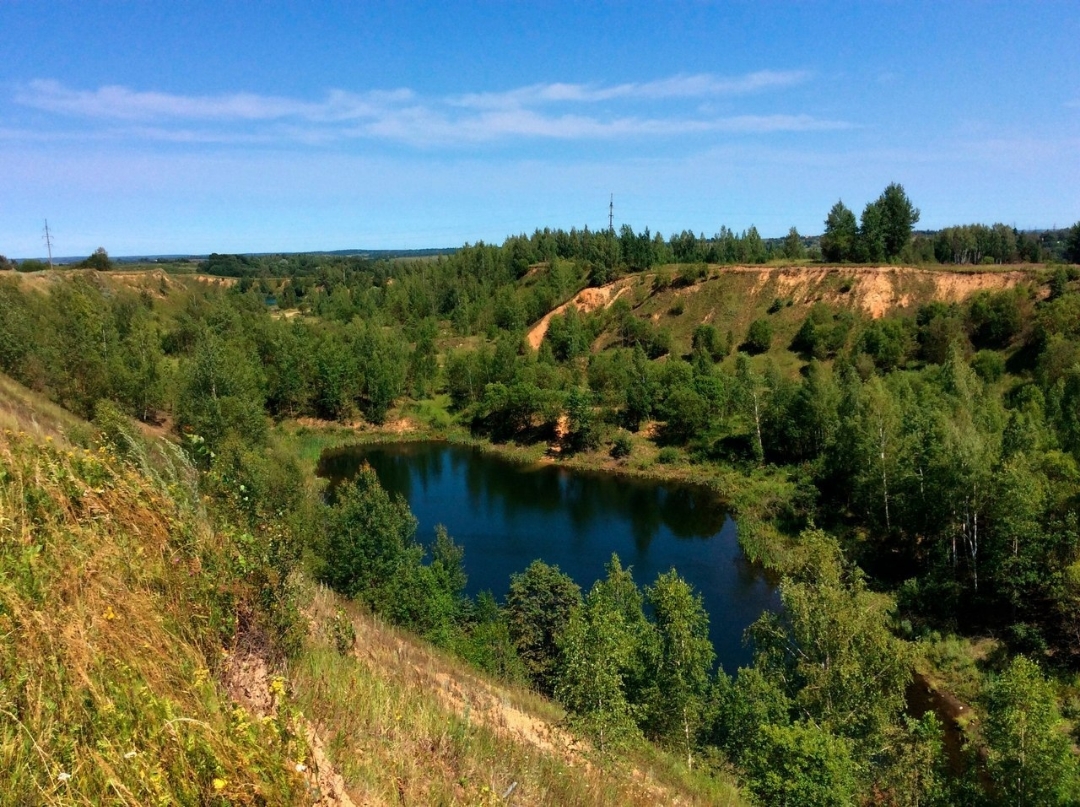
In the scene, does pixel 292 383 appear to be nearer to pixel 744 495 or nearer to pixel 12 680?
pixel 744 495

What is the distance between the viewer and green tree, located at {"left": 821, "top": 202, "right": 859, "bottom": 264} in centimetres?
6116

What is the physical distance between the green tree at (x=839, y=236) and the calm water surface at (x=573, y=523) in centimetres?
3552

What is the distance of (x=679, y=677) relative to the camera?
13633mm

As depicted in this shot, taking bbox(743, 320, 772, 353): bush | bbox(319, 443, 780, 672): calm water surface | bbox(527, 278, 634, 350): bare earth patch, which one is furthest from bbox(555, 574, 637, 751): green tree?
bbox(527, 278, 634, 350): bare earth patch

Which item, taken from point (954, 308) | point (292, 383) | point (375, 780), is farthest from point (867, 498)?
point (292, 383)

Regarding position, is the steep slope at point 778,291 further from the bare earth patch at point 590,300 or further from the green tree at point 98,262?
the green tree at point 98,262

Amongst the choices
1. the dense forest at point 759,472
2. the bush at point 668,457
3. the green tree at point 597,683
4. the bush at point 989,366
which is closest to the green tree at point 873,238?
the dense forest at point 759,472

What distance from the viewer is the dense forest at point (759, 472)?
12.2m

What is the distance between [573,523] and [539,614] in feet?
50.6

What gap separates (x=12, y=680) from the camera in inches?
128

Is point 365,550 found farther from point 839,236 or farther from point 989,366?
point 839,236

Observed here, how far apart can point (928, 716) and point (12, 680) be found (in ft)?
49.3

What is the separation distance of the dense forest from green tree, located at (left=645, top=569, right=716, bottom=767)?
0.17 feet

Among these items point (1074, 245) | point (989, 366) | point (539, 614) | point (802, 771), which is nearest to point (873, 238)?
point (1074, 245)
